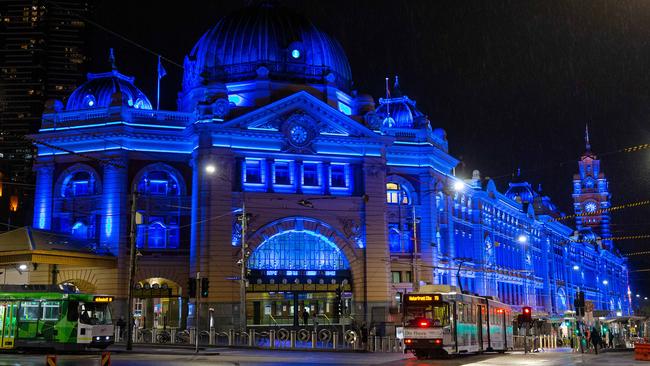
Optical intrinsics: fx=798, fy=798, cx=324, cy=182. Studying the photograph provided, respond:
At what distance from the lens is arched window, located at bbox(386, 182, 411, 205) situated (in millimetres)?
75125

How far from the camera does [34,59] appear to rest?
17588 cm

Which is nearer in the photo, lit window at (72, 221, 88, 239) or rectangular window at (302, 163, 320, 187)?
lit window at (72, 221, 88, 239)

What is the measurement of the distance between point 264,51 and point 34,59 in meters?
117

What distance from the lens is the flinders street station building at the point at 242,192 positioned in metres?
65.6

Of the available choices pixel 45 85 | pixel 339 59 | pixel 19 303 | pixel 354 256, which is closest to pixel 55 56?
pixel 45 85

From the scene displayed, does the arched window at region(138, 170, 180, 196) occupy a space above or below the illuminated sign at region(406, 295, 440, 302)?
above

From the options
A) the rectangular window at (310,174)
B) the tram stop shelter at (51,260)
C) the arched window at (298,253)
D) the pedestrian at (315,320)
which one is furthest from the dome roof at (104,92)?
the pedestrian at (315,320)

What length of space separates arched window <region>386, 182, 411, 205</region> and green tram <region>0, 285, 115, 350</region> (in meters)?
38.3

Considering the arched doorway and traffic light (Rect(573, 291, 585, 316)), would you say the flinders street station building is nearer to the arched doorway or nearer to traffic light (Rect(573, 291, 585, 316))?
the arched doorway

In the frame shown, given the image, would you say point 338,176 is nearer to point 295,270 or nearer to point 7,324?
point 295,270

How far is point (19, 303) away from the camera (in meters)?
41.4

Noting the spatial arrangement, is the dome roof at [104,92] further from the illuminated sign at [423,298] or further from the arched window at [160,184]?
the illuminated sign at [423,298]

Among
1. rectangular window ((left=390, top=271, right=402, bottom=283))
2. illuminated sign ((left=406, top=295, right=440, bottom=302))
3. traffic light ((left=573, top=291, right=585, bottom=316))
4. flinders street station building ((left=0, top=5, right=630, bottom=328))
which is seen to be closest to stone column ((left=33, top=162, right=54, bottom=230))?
flinders street station building ((left=0, top=5, right=630, bottom=328))

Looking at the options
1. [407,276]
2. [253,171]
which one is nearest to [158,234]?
[253,171]
